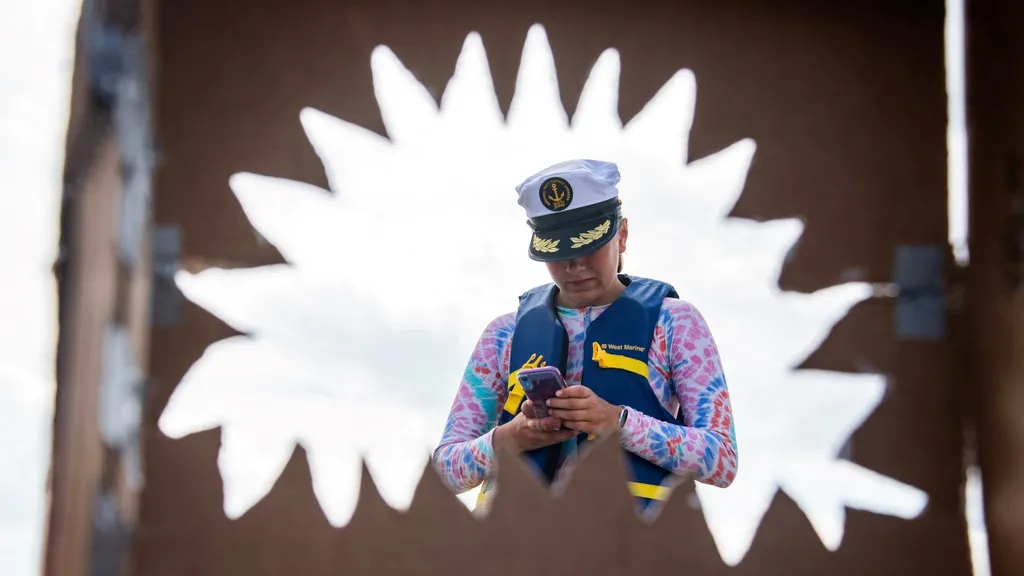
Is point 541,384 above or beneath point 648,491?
above

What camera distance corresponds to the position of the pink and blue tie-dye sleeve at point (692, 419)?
71.7 inches

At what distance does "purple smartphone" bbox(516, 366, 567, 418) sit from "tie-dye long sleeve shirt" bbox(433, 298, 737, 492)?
137mm

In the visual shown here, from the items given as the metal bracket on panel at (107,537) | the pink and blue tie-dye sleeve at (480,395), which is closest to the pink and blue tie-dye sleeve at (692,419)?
the pink and blue tie-dye sleeve at (480,395)

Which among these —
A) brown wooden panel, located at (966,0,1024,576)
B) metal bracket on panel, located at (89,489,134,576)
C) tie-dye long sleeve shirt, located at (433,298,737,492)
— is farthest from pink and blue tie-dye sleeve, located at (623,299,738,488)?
metal bracket on panel, located at (89,489,134,576)

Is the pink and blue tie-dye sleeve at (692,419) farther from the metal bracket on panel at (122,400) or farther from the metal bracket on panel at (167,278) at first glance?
the metal bracket on panel at (167,278)

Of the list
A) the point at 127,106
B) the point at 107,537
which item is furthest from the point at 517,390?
the point at 127,106

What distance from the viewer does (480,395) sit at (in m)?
2.11

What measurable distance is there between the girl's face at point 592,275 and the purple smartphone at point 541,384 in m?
0.28

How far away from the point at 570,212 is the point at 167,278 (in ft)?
5.32

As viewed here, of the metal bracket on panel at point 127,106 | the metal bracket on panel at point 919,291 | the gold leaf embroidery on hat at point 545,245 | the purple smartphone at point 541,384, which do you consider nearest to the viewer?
the purple smartphone at point 541,384

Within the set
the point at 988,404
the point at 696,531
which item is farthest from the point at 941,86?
the point at 696,531

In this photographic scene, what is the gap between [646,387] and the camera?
195 centimetres

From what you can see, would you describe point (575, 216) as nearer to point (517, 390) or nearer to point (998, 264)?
point (517, 390)

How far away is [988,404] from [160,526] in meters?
2.20
